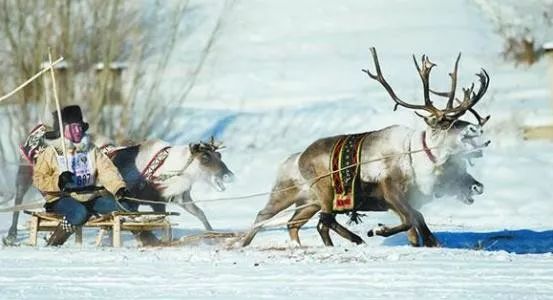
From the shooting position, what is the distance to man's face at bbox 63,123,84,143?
15.8 metres

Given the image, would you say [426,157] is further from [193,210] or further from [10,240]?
[10,240]

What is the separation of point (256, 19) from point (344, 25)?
2247 millimetres

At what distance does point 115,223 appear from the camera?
15.5m

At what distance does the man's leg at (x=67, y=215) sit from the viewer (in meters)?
15.5

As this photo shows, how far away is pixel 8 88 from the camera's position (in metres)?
24.6

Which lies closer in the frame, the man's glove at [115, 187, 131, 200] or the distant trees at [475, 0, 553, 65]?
the man's glove at [115, 187, 131, 200]

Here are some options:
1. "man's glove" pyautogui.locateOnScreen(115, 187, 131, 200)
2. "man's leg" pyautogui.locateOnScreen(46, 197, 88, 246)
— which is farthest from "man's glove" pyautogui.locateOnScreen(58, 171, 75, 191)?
"man's glove" pyautogui.locateOnScreen(115, 187, 131, 200)

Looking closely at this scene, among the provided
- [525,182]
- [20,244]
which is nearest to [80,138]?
[20,244]

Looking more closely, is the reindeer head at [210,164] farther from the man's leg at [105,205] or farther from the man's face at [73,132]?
the man's face at [73,132]

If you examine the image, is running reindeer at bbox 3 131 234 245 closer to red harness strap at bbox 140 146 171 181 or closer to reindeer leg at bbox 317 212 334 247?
red harness strap at bbox 140 146 171 181

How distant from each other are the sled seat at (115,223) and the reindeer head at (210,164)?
207 centimetres

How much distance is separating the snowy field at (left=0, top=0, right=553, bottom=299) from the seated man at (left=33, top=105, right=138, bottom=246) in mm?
696

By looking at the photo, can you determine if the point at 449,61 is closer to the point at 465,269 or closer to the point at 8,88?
the point at 8,88

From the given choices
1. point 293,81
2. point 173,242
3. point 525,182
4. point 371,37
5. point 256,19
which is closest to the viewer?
point 173,242
